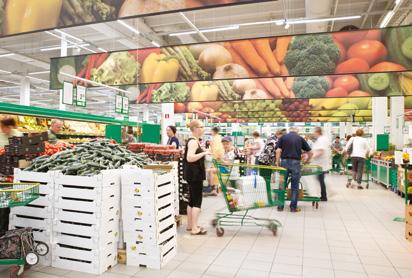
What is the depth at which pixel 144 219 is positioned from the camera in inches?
154

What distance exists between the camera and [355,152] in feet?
35.4

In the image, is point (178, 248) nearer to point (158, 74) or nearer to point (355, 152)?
point (158, 74)

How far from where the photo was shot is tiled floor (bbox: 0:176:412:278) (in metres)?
3.76

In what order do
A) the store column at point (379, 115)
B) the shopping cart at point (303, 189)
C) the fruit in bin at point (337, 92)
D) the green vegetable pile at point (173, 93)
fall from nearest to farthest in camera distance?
the shopping cart at point (303, 189) < the fruit in bin at point (337, 92) < the green vegetable pile at point (173, 93) < the store column at point (379, 115)

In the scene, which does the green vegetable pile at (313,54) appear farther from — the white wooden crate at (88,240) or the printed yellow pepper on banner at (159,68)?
the white wooden crate at (88,240)

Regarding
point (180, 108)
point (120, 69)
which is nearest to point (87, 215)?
point (120, 69)

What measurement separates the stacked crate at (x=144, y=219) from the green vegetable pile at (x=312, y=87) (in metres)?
8.88

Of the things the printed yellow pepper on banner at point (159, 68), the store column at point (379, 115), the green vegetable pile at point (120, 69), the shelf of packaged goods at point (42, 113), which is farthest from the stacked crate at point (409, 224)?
the store column at point (379, 115)

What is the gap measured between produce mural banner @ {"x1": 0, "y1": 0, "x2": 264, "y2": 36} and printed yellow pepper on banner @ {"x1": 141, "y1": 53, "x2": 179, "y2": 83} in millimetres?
3136

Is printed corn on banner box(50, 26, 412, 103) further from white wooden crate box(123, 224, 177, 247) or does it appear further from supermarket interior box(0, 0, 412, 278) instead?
white wooden crate box(123, 224, 177, 247)

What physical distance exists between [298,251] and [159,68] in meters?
5.15

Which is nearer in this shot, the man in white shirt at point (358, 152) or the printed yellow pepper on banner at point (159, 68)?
the printed yellow pepper on banner at point (159, 68)

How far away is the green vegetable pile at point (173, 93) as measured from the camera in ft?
41.7

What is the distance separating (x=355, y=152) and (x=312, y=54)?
5345mm
